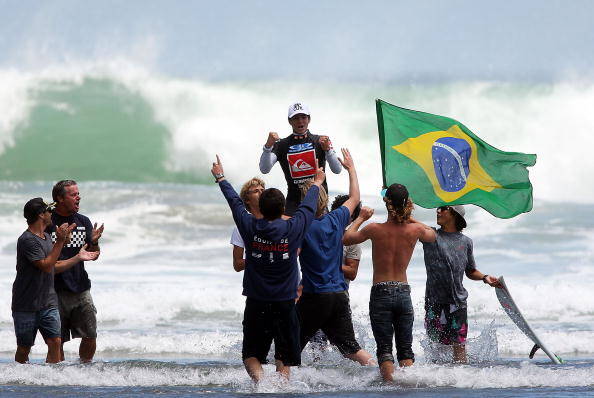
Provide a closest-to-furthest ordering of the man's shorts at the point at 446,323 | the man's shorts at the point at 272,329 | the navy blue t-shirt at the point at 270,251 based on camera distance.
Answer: the navy blue t-shirt at the point at 270,251, the man's shorts at the point at 272,329, the man's shorts at the point at 446,323

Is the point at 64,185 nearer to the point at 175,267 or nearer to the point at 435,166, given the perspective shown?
the point at 435,166

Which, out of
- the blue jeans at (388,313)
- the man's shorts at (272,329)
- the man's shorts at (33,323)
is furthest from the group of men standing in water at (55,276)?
the blue jeans at (388,313)

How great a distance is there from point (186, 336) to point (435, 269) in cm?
472

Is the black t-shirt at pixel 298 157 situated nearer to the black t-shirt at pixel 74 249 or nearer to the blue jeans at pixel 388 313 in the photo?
the blue jeans at pixel 388 313

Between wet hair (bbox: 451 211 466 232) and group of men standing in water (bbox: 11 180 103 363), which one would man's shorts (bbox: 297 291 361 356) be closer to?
wet hair (bbox: 451 211 466 232)

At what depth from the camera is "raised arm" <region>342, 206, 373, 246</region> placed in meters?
7.59

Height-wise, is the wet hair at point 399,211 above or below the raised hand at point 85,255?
above

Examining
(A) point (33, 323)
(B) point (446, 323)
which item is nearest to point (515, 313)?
(B) point (446, 323)

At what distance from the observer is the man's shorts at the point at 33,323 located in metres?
7.96

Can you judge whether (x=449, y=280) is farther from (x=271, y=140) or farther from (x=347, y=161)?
(x=271, y=140)

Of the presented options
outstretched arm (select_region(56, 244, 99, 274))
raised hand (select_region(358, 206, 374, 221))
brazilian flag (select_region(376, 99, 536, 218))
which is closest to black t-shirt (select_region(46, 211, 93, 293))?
outstretched arm (select_region(56, 244, 99, 274))

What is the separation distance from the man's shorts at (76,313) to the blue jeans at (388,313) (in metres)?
2.49

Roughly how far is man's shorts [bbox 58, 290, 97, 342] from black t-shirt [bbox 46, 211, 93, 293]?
65 mm

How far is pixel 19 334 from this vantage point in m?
8.02
